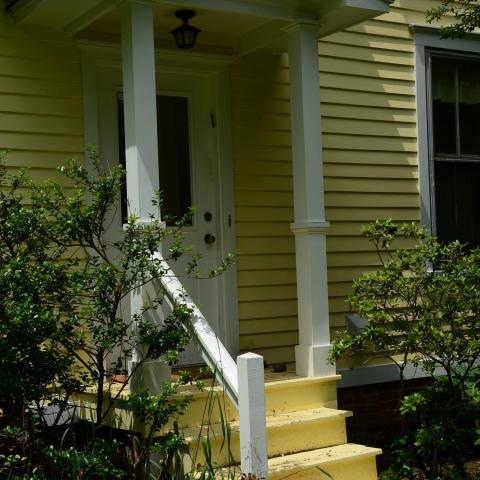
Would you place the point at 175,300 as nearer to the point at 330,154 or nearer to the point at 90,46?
the point at 90,46

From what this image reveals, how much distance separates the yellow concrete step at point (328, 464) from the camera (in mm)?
5543

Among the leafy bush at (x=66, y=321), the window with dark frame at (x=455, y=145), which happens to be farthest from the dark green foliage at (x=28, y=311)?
the window with dark frame at (x=455, y=145)

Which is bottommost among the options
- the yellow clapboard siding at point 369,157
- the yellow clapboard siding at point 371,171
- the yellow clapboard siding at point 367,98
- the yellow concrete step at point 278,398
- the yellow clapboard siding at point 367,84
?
the yellow concrete step at point 278,398

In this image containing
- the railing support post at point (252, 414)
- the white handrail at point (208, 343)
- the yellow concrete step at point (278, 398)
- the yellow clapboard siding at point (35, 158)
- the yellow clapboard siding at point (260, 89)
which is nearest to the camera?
the railing support post at point (252, 414)

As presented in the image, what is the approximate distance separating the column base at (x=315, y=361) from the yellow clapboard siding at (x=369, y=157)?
2.13 metres

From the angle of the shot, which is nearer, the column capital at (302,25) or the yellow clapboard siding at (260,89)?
the column capital at (302,25)

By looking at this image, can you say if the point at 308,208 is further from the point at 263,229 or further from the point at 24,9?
the point at 24,9

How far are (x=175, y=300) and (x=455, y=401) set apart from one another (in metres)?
2.65

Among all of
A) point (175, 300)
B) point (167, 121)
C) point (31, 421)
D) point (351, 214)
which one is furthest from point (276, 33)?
point (31, 421)

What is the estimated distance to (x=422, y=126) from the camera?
8531 millimetres

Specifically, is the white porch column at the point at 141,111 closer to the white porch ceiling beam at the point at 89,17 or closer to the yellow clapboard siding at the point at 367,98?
the white porch ceiling beam at the point at 89,17

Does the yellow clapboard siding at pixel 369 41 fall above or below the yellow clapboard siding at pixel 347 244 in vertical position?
above

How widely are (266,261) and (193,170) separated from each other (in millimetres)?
1017

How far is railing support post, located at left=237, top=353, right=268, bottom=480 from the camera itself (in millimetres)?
4992
